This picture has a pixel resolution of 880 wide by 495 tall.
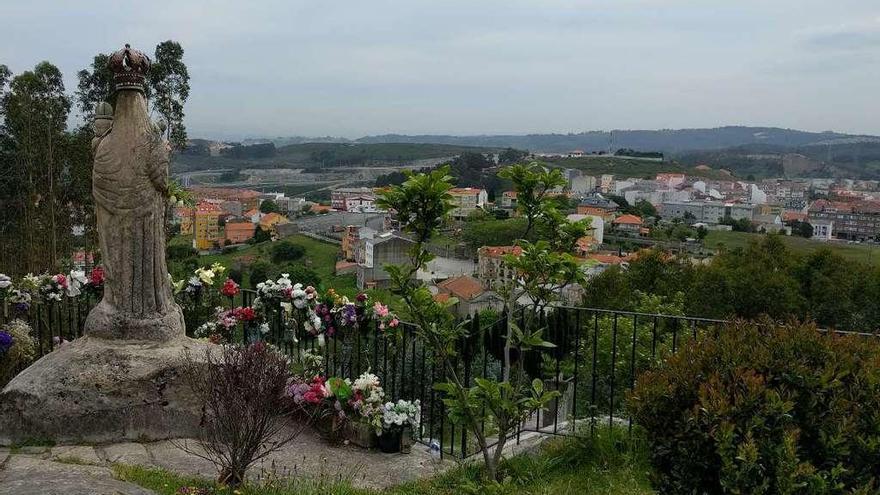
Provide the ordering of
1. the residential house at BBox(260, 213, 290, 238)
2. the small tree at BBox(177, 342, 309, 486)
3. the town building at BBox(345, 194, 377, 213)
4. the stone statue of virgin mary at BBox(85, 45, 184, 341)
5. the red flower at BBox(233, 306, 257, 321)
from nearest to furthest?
the small tree at BBox(177, 342, 309, 486) → the stone statue of virgin mary at BBox(85, 45, 184, 341) → the red flower at BBox(233, 306, 257, 321) → the residential house at BBox(260, 213, 290, 238) → the town building at BBox(345, 194, 377, 213)

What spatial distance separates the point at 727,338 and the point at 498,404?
5.07ft

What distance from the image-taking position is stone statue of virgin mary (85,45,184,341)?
197 inches

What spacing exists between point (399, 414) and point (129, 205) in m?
2.61

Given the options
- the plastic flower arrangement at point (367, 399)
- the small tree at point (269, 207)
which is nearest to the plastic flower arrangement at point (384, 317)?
the plastic flower arrangement at point (367, 399)

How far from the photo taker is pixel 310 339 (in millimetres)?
6102

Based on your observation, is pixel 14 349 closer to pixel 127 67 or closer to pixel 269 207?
pixel 127 67

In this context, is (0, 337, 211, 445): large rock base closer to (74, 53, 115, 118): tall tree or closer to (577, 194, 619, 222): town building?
(74, 53, 115, 118): tall tree

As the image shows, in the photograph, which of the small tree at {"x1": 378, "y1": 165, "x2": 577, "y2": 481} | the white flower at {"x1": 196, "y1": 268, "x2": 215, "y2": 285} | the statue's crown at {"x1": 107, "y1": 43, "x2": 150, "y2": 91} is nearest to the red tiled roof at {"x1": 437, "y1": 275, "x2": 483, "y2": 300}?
the white flower at {"x1": 196, "y1": 268, "x2": 215, "y2": 285}

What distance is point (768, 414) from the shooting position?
2660 millimetres

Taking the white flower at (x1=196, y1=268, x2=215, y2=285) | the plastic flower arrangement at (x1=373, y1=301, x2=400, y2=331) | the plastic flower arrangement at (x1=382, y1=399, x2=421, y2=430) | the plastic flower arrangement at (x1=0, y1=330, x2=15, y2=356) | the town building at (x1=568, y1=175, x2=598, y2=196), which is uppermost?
the white flower at (x1=196, y1=268, x2=215, y2=285)

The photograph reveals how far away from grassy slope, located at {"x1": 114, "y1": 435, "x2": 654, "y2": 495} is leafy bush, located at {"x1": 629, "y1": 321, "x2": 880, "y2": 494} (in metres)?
0.94

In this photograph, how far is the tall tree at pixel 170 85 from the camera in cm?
1573

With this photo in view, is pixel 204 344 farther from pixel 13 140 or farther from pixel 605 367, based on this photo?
pixel 13 140

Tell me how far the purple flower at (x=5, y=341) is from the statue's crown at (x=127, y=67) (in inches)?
91.5
